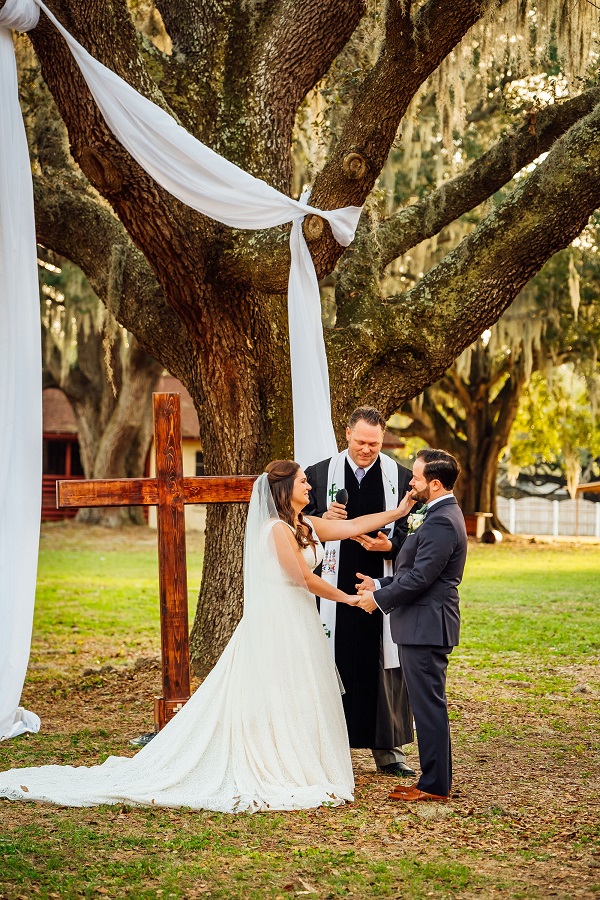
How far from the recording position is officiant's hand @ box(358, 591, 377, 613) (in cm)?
487

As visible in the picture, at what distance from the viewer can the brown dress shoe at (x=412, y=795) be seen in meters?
4.71

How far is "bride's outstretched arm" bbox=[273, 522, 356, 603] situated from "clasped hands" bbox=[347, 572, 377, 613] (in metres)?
0.02

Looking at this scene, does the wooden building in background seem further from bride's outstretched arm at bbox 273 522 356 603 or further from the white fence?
bride's outstretched arm at bbox 273 522 356 603

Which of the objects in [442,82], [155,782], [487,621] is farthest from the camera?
[487,621]

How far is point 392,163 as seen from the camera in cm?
1734

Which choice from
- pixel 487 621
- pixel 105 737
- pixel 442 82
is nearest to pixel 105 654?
pixel 105 737

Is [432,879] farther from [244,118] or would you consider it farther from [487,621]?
[487,621]

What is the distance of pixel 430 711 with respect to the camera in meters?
4.67

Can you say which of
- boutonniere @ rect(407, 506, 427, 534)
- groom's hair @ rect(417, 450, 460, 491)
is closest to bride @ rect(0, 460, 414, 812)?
boutonniere @ rect(407, 506, 427, 534)

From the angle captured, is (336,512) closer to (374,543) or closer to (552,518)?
(374,543)

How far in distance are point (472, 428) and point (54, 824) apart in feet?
72.1

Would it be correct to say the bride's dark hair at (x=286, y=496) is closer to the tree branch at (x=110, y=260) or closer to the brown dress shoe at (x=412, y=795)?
the brown dress shoe at (x=412, y=795)

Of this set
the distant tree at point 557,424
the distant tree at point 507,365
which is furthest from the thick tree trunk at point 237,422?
the distant tree at point 557,424

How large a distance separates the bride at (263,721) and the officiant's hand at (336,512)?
0.27 metres
